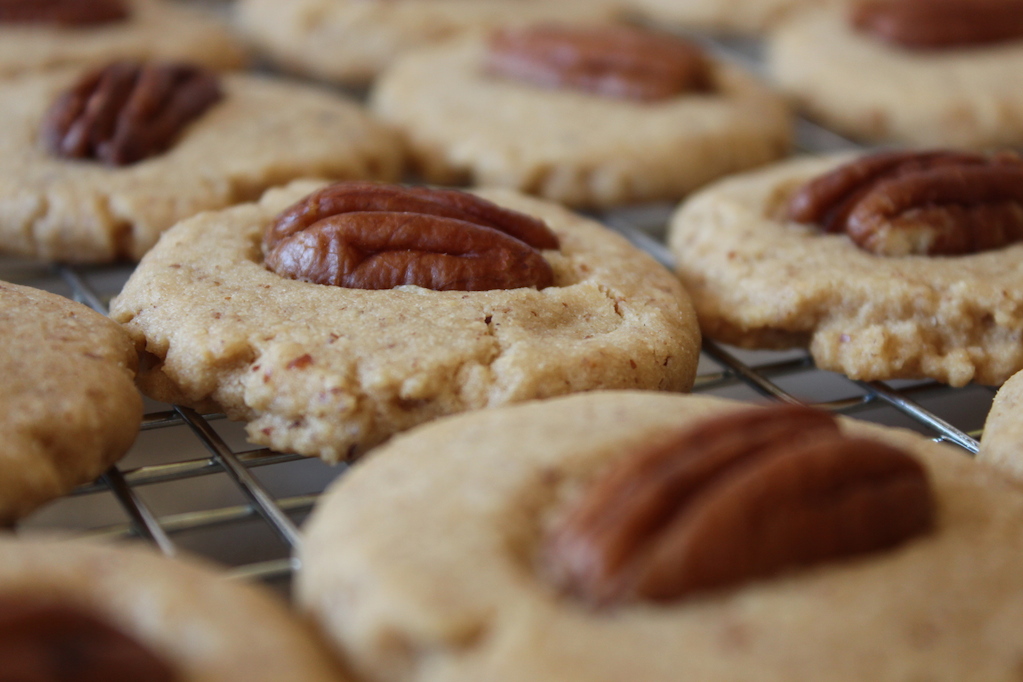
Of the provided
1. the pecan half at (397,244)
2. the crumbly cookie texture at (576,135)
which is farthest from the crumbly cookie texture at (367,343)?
the crumbly cookie texture at (576,135)

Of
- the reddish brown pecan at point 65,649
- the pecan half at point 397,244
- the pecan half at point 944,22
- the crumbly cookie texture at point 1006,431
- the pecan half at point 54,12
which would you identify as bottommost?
the crumbly cookie texture at point 1006,431

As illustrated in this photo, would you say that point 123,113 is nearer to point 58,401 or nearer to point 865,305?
point 58,401

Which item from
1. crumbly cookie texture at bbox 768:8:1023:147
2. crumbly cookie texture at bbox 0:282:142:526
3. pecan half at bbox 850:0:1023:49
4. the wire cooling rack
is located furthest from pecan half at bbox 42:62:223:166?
pecan half at bbox 850:0:1023:49

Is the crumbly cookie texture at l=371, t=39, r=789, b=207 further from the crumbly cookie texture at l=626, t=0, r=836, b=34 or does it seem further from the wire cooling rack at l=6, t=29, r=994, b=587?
the crumbly cookie texture at l=626, t=0, r=836, b=34

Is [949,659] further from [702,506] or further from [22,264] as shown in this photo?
[22,264]

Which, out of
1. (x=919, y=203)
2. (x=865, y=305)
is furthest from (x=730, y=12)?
(x=865, y=305)

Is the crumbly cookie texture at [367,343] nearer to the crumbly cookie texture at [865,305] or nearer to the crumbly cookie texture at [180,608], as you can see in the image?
the crumbly cookie texture at [865,305]
